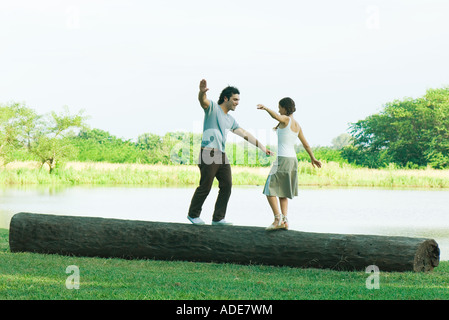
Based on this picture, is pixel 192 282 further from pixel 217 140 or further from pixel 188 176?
pixel 188 176

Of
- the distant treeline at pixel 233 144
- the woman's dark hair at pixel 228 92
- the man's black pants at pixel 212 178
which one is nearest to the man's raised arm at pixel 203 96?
the woman's dark hair at pixel 228 92

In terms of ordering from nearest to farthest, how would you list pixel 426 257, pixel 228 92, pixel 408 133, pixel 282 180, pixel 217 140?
pixel 282 180
pixel 426 257
pixel 217 140
pixel 228 92
pixel 408 133

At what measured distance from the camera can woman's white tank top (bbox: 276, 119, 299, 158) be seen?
766 centimetres

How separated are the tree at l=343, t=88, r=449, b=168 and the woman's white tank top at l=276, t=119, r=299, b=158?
40685 millimetres

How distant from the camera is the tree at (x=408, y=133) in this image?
47.8 meters

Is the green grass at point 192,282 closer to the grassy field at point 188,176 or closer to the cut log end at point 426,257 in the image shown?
the cut log end at point 426,257

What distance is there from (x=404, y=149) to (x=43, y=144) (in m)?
30.7

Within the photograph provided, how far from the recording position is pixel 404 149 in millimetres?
49625

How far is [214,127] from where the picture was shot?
26.7 ft

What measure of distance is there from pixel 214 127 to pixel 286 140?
1072 mm

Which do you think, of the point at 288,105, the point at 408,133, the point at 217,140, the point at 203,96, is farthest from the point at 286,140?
the point at 408,133

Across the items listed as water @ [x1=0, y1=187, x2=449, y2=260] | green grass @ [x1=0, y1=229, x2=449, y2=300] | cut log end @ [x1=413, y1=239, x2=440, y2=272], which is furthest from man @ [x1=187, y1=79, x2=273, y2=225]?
water @ [x1=0, y1=187, x2=449, y2=260]
